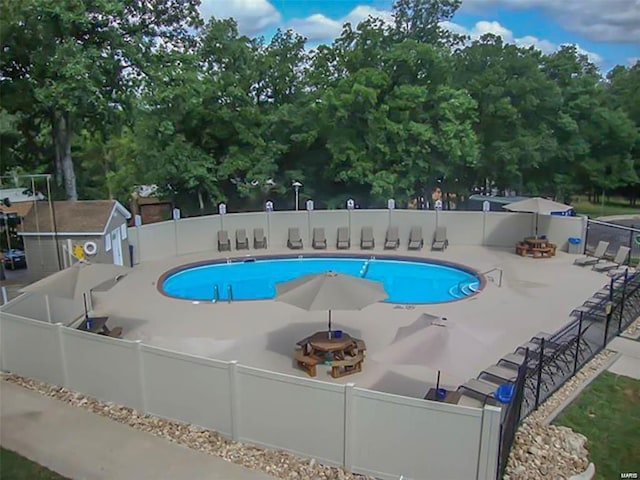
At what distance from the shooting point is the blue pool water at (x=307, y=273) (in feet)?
49.0

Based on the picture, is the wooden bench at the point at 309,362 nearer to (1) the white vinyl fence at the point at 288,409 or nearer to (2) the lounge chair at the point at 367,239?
(1) the white vinyl fence at the point at 288,409

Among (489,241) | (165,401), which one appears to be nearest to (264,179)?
(489,241)

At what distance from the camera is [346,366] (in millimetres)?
8406

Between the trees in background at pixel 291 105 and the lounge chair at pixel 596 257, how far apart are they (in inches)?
289

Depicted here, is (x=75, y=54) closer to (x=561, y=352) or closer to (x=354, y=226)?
(x=354, y=226)

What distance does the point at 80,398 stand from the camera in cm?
763

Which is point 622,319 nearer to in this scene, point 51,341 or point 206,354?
point 206,354

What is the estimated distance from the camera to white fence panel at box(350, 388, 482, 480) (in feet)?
17.0

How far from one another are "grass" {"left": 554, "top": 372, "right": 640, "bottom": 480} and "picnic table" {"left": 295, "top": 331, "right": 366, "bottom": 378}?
124 inches

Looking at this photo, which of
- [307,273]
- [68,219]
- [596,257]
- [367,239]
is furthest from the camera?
[367,239]

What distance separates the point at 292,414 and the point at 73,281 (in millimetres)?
5030

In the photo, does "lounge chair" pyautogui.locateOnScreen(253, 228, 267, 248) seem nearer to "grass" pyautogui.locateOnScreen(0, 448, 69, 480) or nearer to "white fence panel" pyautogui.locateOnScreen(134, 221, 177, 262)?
"white fence panel" pyautogui.locateOnScreen(134, 221, 177, 262)

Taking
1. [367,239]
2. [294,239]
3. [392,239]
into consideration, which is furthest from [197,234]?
[392,239]

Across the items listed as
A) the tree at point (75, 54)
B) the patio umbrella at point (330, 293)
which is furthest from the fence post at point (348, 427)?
the tree at point (75, 54)
